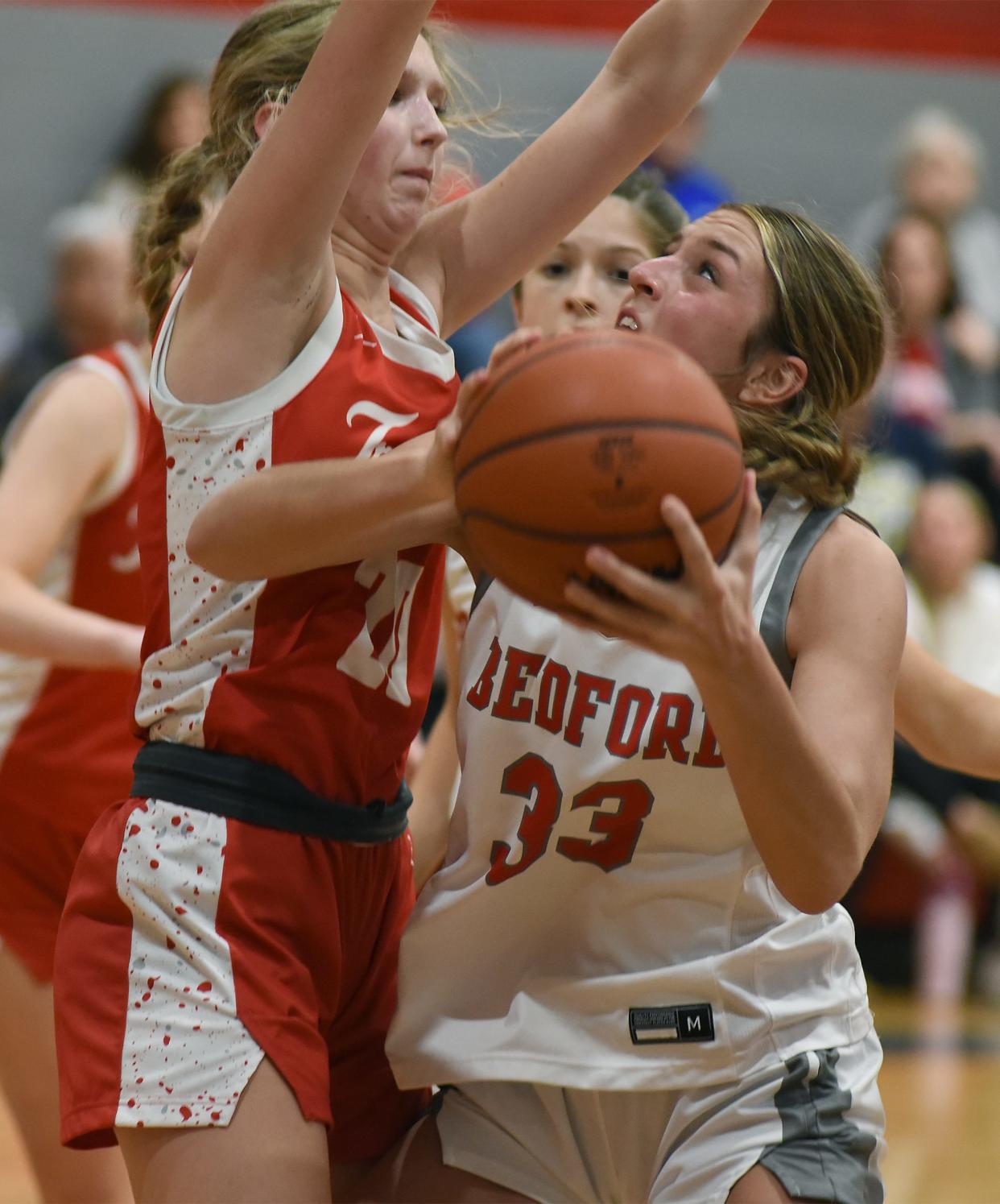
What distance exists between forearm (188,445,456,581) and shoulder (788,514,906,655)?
46 centimetres

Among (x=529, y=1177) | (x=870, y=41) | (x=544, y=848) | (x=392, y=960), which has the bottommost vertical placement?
(x=529, y=1177)

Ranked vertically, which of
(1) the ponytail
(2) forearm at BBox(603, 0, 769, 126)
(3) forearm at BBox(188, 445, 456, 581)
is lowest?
(3) forearm at BBox(188, 445, 456, 581)

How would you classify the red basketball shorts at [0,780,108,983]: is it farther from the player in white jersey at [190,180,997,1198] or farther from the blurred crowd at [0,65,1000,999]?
the blurred crowd at [0,65,1000,999]

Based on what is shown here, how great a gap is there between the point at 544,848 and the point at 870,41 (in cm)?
781

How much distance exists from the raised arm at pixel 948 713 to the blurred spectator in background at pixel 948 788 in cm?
445

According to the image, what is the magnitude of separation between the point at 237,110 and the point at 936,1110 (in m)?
4.15

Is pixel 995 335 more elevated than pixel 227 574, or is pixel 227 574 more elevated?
pixel 227 574

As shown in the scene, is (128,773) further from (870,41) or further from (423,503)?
(870,41)

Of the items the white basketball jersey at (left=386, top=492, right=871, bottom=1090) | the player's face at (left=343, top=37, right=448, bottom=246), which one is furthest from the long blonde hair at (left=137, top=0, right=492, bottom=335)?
the white basketball jersey at (left=386, top=492, right=871, bottom=1090)

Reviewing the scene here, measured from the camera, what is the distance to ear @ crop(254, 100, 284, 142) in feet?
7.84

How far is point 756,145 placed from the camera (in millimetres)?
8836

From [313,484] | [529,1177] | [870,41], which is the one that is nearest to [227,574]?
[313,484]

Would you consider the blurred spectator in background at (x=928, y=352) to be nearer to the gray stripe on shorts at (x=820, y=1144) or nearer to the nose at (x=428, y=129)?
the nose at (x=428, y=129)

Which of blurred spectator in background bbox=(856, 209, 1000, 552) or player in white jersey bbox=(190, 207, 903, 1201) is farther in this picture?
blurred spectator in background bbox=(856, 209, 1000, 552)
